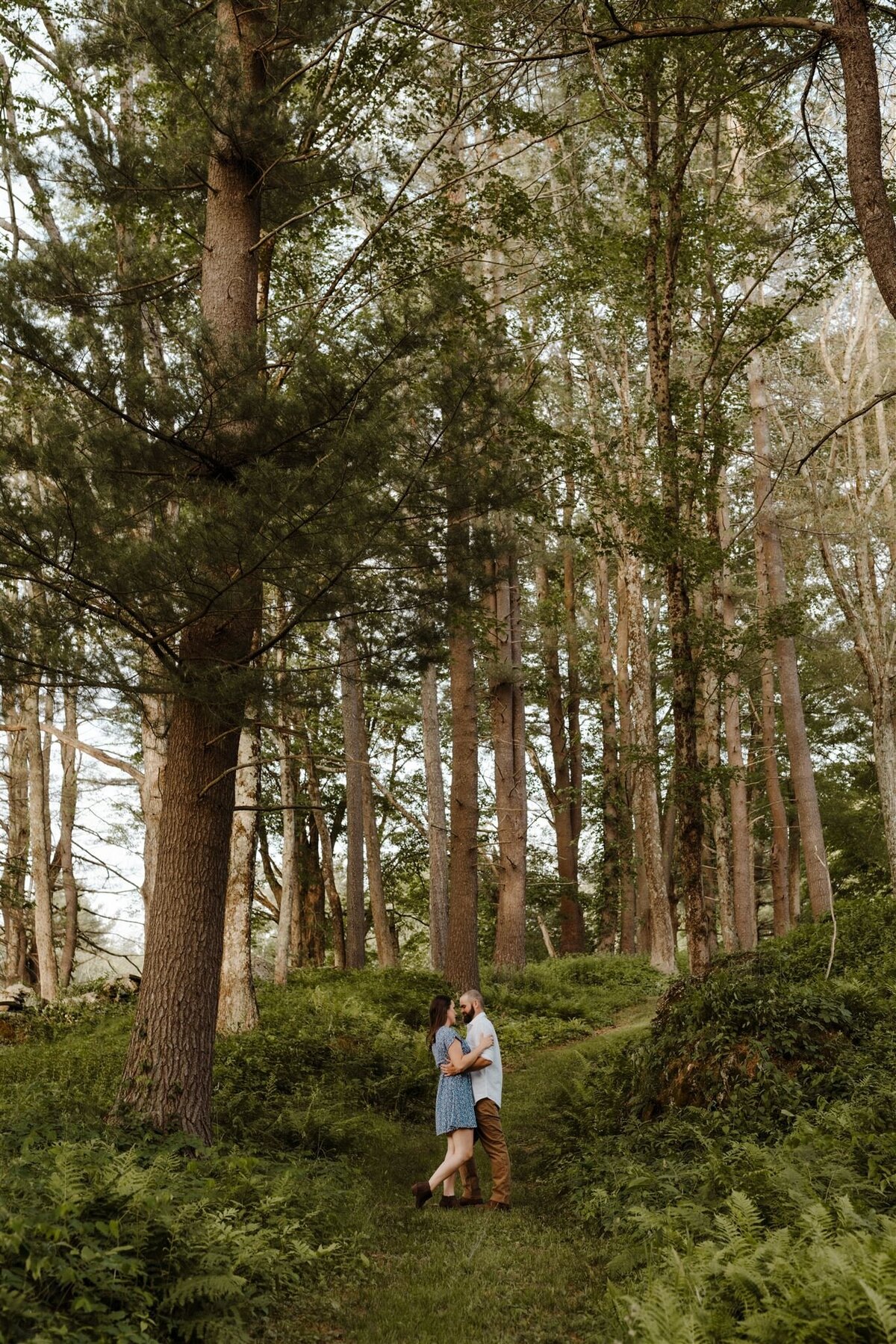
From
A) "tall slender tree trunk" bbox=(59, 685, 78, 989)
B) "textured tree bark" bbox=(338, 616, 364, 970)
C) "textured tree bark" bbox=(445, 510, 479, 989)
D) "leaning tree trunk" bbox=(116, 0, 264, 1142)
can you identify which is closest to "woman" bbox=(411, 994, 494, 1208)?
"leaning tree trunk" bbox=(116, 0, 264, 1142)

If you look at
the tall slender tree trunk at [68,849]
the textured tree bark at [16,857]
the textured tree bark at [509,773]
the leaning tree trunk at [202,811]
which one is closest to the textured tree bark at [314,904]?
the textured tree bark at [16,857]

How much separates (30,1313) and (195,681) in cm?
416

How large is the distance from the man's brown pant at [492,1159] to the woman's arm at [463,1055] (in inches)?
11.8

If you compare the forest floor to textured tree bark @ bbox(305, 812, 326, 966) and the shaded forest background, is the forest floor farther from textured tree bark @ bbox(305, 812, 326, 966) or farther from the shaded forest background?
textured tree bark @ bbox(305, 812, 326, 966)

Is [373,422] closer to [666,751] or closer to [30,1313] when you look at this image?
[30,1313]

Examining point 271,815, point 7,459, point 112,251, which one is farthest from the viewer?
point 271,815

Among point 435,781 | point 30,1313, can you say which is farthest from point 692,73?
point 435,781

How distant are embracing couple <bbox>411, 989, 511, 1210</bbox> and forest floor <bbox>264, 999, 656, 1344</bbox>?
0.19m

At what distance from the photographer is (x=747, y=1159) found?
5.70 metres

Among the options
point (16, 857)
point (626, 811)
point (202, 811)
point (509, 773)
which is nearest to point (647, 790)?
point (509, 773)

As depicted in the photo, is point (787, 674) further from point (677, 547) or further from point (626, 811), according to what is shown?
point (677, 547)

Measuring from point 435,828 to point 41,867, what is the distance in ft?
22.4

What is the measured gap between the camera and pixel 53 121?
1148 centimetres

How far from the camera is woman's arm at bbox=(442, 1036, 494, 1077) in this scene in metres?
7.39
